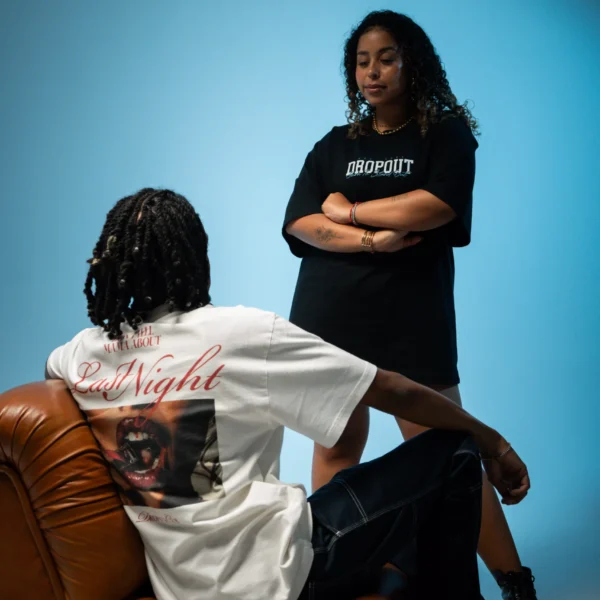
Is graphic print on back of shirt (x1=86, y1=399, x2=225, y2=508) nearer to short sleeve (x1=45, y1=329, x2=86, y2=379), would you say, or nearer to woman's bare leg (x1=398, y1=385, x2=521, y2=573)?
short sleeve (x1=45, y1=329, x2=86, y2=379)

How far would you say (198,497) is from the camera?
146 cm

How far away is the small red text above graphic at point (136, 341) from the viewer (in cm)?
151

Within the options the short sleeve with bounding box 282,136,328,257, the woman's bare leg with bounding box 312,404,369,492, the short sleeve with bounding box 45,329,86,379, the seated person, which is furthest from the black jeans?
the short sleeve with bounding box 282,136,328,257

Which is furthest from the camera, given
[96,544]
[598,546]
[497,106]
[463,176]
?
[497,106]

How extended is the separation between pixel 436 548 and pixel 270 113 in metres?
2.83

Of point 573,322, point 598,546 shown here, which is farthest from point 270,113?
point 598,546

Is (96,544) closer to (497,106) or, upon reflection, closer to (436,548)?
(436,548)

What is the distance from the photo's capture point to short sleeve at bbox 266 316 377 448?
1471 millimetres

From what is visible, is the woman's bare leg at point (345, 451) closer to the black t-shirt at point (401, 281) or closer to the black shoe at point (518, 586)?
the black t-shirt at point (401, 281)

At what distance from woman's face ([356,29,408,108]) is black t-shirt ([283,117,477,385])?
0.10 m

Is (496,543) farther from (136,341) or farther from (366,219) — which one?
(136,341)

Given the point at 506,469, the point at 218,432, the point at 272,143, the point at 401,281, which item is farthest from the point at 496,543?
the point at 272,143

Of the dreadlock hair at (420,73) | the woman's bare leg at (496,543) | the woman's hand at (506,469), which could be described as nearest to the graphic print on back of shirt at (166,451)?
the woman's hand at (506,469)

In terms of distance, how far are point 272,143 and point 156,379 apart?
2790 mm
